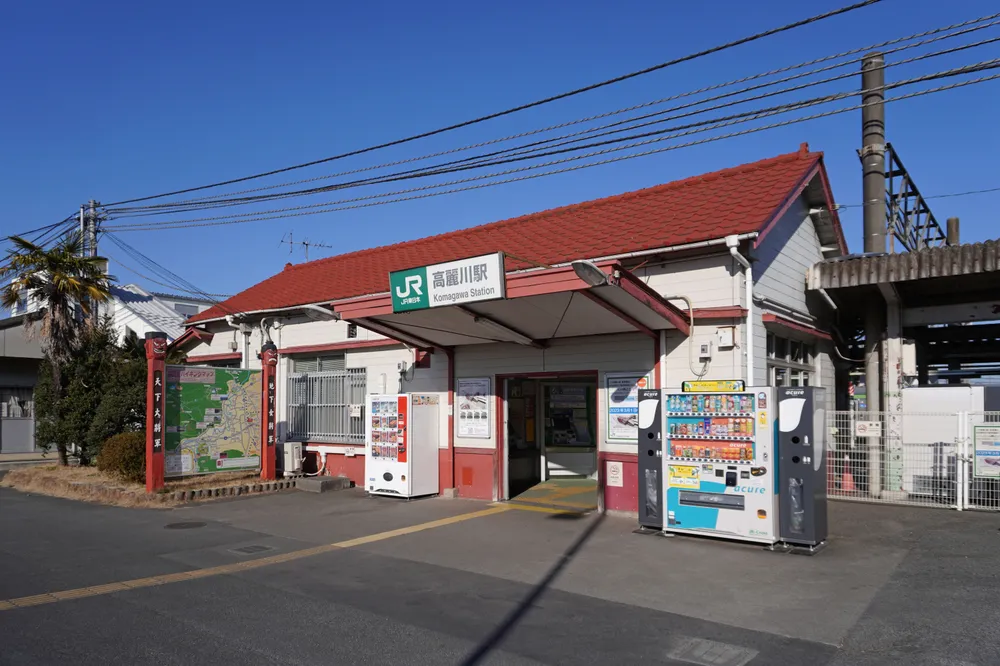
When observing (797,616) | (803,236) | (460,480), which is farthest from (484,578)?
(803,236)

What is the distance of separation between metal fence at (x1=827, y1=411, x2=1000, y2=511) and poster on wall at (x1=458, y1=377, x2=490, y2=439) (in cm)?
603

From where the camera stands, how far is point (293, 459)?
16.9 metres

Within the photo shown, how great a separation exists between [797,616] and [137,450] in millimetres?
13453

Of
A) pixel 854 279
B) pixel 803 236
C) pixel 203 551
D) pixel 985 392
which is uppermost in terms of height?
pixel 803 236

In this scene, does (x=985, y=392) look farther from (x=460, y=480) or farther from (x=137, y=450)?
(x=137, y=450)

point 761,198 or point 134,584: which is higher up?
point 761,198

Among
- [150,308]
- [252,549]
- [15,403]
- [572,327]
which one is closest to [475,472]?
[572,327]

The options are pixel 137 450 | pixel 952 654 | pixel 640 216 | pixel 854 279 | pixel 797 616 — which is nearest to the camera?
pixel 952 654

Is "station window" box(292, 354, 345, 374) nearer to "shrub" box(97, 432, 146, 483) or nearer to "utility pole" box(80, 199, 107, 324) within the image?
"shrub" box(97, 432, 146, 483)

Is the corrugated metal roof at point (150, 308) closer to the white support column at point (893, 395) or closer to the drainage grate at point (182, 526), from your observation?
the drainage grate at point (182, 526)

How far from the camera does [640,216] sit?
45.0ft

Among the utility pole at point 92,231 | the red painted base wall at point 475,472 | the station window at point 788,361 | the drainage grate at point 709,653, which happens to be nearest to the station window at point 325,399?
the red painted base wall at point 475,472

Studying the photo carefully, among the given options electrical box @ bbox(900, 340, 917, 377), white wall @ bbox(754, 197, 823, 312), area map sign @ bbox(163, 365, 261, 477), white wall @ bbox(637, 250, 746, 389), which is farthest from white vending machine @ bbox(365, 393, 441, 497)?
electrical box @ bbox(900, 340, 917, 377)

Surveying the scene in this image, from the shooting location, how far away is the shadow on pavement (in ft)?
19.1
